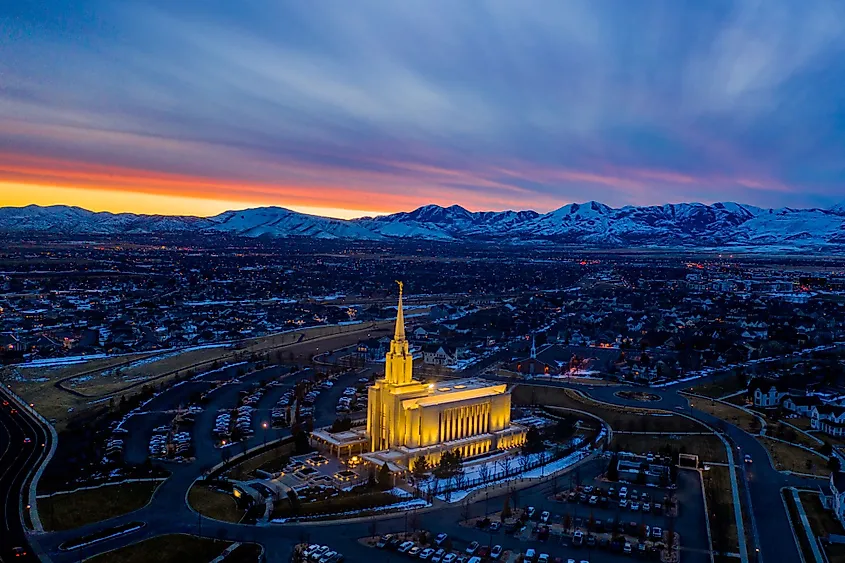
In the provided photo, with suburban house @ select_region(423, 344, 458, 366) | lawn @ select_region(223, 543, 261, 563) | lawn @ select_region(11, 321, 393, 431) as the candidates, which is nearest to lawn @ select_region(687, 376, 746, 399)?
suburban house @ select_region(423, 344, 458, 366)

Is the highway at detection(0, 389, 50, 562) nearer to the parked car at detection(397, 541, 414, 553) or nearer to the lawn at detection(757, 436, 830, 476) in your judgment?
the parked car at detection(397, 541, 414, 553)

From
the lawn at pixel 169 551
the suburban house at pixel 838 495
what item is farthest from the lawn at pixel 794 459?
the lawn at pixel 169 551

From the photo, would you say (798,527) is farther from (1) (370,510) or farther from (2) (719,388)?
(2) (719,388)

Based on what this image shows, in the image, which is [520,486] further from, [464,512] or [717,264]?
[717,264]

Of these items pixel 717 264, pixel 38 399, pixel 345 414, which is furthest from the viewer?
pixel 717 264

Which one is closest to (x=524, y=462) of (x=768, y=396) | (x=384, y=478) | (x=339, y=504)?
(x=384, y=478)

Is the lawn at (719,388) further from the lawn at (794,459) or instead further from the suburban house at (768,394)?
the lawn at (794,459)

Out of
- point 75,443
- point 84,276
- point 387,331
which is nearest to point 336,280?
point 84,276
